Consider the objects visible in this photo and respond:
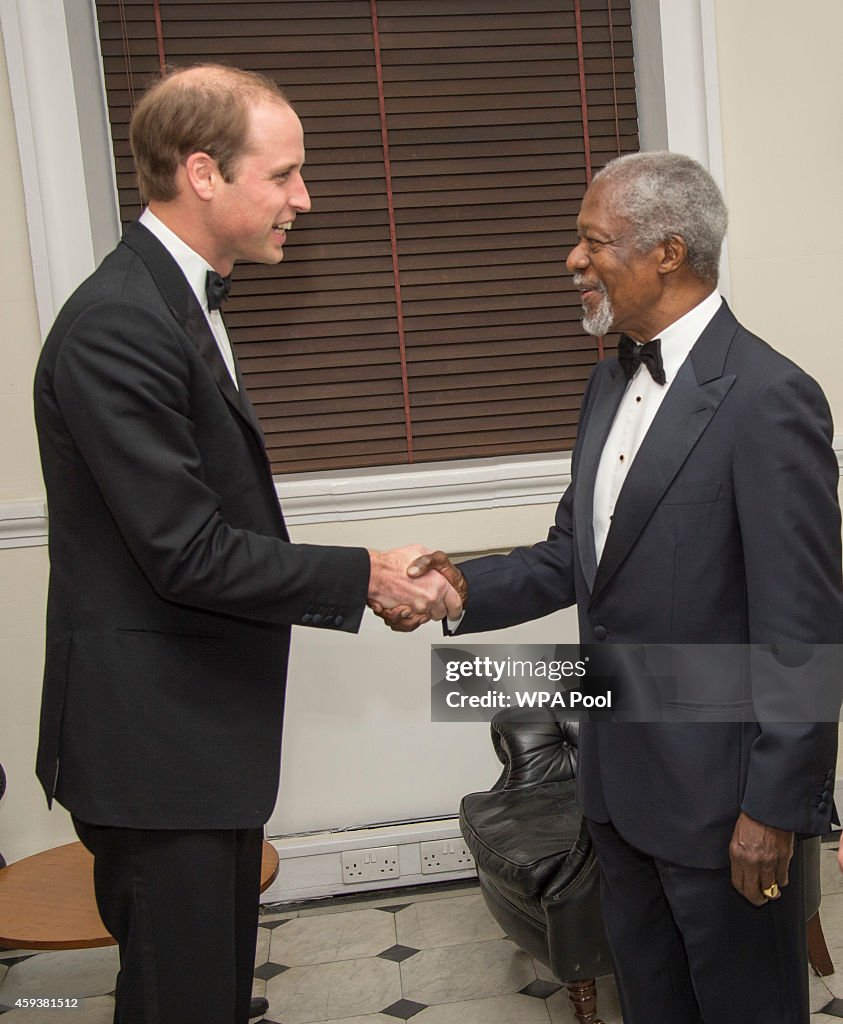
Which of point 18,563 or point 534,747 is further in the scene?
point 18,563

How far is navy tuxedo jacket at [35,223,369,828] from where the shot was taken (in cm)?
146

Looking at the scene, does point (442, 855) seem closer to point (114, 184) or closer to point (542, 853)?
point (542, 853)

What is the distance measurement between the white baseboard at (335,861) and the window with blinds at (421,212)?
3.85 ft

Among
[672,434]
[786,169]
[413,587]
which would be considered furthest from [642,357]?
[786,169]

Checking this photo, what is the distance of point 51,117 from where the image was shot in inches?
123

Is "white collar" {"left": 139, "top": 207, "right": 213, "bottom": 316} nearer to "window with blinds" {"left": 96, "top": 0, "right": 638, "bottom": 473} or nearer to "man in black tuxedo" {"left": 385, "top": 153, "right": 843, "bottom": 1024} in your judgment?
"man in black tuxedo" {"left": 385, "top": 153, "right": 843, "bottom": 1024}

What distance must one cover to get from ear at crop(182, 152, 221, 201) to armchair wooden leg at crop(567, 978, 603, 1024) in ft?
6.35

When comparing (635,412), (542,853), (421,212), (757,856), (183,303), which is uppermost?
(421,212)

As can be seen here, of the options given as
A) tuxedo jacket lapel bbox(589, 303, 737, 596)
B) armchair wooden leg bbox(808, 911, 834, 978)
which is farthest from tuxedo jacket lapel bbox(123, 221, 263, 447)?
armchair wooden leg bbox(808, 911, 834, 978)

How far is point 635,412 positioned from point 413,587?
1.61ft

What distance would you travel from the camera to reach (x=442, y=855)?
11.5ft

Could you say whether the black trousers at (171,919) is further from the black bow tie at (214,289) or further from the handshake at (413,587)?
the black bow tie at (214,289)

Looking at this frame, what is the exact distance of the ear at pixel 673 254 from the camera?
180 centimetres

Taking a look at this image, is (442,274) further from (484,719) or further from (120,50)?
(484,719)
